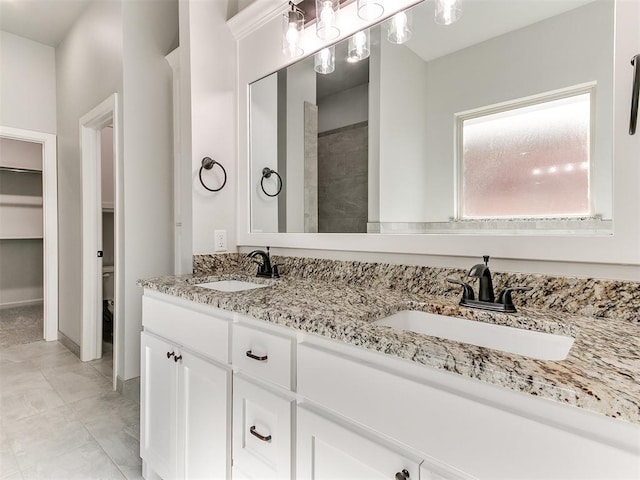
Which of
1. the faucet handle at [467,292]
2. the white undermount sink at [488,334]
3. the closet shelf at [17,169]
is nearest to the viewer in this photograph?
the white undermount sink at [488,334]

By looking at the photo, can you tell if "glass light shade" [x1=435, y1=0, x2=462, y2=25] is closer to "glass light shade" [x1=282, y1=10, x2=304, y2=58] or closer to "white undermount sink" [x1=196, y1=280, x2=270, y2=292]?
"glass light shade" [x1=282, y1=10, x2=304, y2=58]

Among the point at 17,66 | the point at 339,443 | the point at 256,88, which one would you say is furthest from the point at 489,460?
the point at 17,66

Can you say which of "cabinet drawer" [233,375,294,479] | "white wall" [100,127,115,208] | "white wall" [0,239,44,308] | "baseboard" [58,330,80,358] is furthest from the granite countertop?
"white wall" [0,239,44,308]

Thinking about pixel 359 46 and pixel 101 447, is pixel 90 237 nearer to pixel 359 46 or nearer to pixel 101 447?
pixel 101 447

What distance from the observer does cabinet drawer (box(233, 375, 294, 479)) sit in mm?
921

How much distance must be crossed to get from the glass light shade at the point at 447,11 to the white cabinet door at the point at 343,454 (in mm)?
1351

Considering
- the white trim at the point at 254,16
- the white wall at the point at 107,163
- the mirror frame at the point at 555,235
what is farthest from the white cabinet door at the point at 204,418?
the white wall at the point at 107,163

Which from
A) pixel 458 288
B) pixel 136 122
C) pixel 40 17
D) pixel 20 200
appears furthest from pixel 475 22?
pixel 20 200

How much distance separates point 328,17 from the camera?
5.07 feet

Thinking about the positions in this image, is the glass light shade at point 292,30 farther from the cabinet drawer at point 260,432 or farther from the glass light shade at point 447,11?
the cabinet drawer at point 260,432

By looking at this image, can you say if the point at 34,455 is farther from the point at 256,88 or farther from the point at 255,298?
the point at 256,88

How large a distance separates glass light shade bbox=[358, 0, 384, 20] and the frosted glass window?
0.60 m

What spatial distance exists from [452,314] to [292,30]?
57.0 inches

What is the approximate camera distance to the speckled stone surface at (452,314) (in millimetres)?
537
